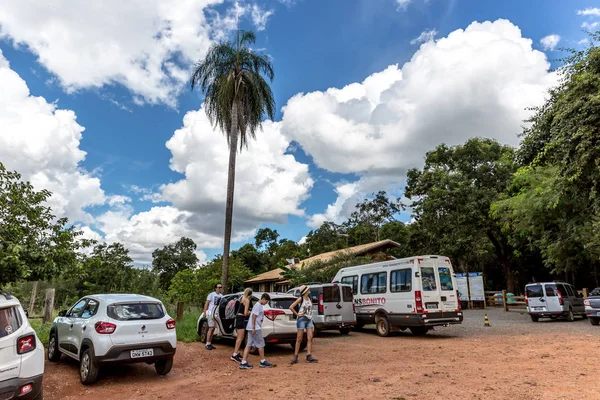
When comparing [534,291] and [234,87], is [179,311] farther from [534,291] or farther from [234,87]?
[534,291]

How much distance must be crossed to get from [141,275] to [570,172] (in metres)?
19.9

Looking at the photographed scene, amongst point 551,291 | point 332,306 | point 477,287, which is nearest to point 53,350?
point 332,306

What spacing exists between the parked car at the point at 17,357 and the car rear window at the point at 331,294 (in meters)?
9.39

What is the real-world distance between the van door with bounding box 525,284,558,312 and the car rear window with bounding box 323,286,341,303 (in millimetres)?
9992

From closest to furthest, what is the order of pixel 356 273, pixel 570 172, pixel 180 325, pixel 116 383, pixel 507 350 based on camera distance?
1. pixel 116 383
2. pixel 507 350
3. pixel 570 172
4. pixel 180 325
5. pixel 356 273

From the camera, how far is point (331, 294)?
45.2 feet

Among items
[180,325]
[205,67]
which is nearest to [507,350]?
[180,325]

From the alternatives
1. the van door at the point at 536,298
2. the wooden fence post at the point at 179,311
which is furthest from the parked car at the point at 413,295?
the van door at the point at 536,298

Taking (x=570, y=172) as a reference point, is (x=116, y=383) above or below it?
below

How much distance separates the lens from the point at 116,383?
7391 millimetres

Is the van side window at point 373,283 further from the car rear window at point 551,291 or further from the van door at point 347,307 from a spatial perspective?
the car rear window at point 551,291

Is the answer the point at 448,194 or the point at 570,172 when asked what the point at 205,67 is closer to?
the point at 570,172

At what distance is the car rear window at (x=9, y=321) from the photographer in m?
5.05

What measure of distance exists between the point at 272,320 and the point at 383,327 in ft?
17.7
